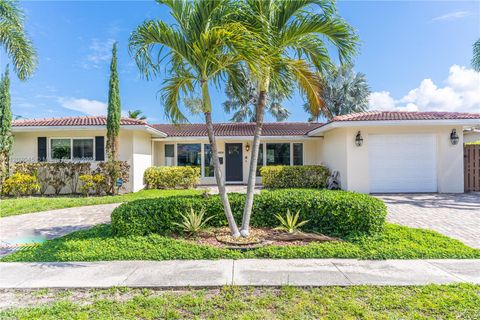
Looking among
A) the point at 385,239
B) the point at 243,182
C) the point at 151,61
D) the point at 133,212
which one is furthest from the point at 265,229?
the point at 243,182

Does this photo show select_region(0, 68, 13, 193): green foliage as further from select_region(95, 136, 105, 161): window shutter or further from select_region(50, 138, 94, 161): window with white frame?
select_region(95, 136, 105, 161): window shutter

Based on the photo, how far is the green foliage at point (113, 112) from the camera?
11.9m

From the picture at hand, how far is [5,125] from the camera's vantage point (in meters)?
11.8

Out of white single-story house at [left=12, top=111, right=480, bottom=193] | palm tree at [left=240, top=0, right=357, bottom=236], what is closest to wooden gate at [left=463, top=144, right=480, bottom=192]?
white single-story house at [left=12, top=111, right=480, bottom=193]

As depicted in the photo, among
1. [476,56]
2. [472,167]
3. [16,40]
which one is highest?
[476,56]

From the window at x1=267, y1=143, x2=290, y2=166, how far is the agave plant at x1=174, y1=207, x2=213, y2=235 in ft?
38.3

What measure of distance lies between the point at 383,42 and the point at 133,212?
1162cm

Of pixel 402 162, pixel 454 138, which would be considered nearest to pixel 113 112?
pixel 402 162

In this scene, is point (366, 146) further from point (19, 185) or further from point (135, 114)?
point (135, 114)

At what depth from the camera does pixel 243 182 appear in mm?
16922

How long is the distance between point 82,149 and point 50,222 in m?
6.87

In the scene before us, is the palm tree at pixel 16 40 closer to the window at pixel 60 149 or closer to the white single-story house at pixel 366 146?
the white single-story house at pixel 366 146

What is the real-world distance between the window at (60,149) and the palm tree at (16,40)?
3.78m

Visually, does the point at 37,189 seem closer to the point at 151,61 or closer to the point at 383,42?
the point at 151,61
